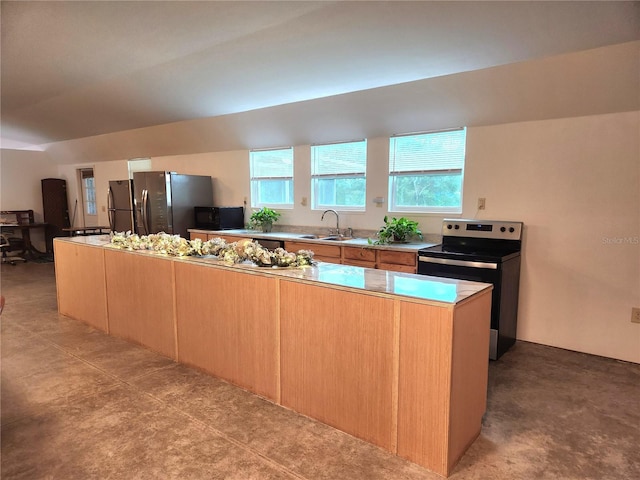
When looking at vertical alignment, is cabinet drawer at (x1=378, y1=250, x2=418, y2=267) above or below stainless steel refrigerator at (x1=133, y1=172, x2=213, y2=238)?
below

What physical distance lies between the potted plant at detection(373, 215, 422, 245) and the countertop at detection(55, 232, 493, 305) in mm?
1626

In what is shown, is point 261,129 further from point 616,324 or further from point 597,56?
point 616,324

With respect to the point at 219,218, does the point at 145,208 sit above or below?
above

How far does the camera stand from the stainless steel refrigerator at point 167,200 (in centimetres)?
593

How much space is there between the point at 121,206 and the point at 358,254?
4697mm

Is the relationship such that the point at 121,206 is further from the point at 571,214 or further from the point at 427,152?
the point at 571,214

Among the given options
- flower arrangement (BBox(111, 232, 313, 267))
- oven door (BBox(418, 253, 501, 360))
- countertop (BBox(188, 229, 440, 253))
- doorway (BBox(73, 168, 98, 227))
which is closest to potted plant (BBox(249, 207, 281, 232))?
countertop (BBox(188, 229, 440, 253))

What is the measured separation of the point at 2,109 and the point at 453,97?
650 cm

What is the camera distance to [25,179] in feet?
29.0

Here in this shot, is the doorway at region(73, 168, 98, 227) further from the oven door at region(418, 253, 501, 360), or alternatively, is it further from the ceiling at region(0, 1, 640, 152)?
the oven door at region(418, 253, 501, 360)

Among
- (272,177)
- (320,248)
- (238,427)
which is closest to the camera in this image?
(238,427)

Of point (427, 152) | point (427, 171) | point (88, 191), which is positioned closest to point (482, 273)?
point (427, 171)

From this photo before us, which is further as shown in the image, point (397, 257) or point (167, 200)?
point (167, 200)

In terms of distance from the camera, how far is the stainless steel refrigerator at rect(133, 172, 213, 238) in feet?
19.4
